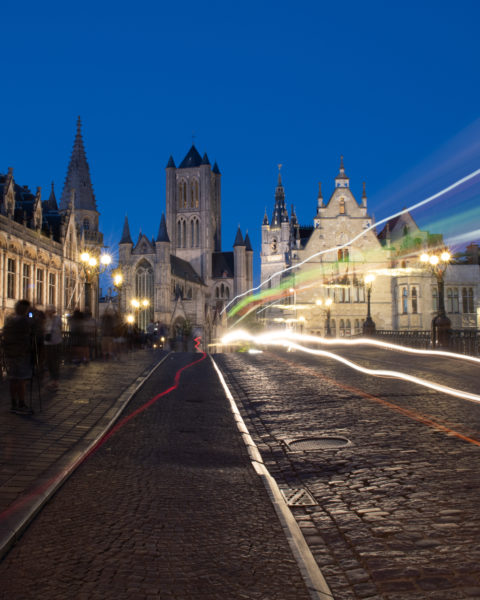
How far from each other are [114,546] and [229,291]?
10950 cm

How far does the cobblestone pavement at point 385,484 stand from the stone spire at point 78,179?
65.6 m

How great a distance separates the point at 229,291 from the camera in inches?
4461

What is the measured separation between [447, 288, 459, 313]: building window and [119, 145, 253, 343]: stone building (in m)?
49.2

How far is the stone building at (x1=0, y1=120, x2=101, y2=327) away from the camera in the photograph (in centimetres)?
3119

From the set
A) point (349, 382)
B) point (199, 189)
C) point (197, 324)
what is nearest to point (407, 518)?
point (349, 382)

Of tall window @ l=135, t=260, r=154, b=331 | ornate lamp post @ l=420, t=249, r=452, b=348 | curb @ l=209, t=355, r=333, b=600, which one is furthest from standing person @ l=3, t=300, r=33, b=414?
tall window @ l=135, t=260, r=154, b=331

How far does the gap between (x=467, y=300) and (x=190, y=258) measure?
67.6 m

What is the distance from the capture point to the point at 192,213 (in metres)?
110

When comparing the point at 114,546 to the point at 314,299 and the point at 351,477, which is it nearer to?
the point at 351,477

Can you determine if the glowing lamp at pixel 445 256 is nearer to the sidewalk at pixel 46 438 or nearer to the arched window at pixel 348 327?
the sidewalk at pixel 46 438

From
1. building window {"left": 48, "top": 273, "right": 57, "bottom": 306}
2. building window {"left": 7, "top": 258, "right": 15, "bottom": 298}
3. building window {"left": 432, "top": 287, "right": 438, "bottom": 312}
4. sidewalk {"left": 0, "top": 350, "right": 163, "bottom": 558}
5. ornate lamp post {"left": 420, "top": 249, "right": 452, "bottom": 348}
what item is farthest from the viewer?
building window {"left": 432, "top": 287, "right": 438, "bottom": 312}

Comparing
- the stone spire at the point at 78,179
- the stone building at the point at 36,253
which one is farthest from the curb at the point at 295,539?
the stone spire at the point at 78,179

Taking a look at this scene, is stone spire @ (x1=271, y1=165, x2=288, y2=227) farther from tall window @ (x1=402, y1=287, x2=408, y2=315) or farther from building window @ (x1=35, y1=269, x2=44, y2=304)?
building window @ (x1=35, y1=269, x2=44, y2=304)

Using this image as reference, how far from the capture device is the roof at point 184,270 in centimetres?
9794
